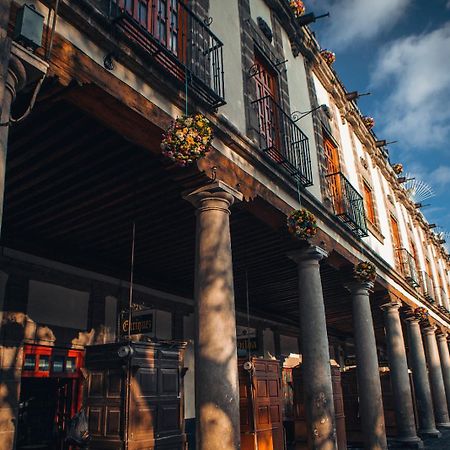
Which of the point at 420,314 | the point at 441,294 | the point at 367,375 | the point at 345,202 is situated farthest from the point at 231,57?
the point at 441,294

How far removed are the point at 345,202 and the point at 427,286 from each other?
12.4 meters

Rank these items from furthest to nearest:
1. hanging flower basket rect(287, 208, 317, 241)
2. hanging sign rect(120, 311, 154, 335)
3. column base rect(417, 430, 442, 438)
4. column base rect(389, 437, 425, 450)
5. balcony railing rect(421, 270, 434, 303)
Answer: balcony railing rect(421, 270, 434, 303) < column base rect(417, 430, 442, 438) < column base rect(389, 437, 425, 450) < hanging sign rect(120, 311, 154, 335) < hanging flower basket rect(287, 208, 317, 241)

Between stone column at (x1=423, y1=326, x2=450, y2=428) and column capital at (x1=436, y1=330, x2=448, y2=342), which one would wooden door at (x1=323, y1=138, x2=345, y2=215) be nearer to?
stone column at (x1=423, y1=326, x2=450, y2=428)

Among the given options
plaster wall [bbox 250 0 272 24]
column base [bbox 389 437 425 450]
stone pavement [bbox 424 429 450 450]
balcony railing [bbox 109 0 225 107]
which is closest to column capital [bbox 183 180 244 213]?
balcony railing [bbox 109 0 225 107]

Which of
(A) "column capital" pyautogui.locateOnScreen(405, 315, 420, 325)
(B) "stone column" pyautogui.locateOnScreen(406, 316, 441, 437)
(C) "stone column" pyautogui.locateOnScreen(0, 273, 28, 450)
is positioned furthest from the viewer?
(A) "column capital" pyautogui.locateOnScreen(405, 315, 420, 325)

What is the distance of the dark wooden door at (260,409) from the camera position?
30.9 feet

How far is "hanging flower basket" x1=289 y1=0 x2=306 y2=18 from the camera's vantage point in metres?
12.2

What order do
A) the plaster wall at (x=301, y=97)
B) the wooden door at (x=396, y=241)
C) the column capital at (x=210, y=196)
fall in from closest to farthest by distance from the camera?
the column capital at (x=210, y=196)
the plaster wall at (x=301, y=97)
the wooden door at (x=396, y=241)

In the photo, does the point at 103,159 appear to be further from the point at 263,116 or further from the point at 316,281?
the point at 316,281

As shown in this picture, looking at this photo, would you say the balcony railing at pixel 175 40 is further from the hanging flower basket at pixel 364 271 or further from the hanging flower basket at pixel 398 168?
the hanging flower basket at pixel 398 168

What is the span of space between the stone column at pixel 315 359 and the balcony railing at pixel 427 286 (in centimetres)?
1234

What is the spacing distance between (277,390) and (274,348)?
660 centimetres

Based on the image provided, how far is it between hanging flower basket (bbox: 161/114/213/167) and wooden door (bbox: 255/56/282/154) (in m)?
3.35

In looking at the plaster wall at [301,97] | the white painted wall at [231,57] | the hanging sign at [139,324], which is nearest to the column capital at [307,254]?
the plaster wall at [301,97]
